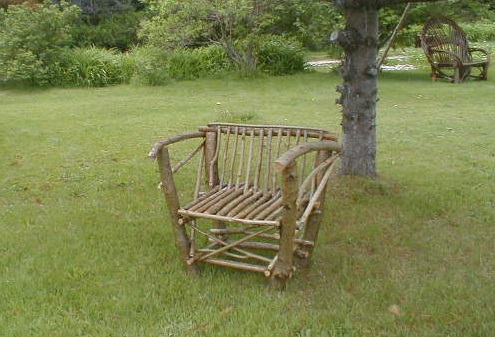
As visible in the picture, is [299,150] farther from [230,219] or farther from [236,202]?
[236,202]

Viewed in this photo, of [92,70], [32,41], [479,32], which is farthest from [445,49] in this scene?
[479,32]

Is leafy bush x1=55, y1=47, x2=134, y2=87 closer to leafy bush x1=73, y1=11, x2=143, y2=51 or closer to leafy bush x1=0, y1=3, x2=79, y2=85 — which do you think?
leafy bush x1=0, y1=3, x2=79, y2=85

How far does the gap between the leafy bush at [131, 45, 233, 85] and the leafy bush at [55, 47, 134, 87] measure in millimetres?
384

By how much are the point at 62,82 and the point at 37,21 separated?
155 cm

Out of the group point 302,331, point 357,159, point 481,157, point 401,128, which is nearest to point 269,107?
point 401,128

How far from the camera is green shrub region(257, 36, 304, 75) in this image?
567 inches

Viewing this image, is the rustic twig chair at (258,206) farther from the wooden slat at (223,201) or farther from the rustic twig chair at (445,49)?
the rustic twig chair at (445,49)

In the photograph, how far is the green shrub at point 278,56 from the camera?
567 inches

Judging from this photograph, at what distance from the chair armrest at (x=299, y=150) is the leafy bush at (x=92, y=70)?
10.6 meters

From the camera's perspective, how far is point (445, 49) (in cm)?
1337

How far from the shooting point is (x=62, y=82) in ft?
44.5

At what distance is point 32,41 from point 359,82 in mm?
10294

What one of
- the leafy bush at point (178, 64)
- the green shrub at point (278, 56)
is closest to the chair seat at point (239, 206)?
the leafy bush at point (178, 64)

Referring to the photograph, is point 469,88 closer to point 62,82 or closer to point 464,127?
point 464,127
